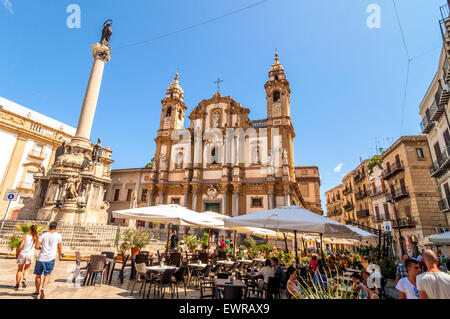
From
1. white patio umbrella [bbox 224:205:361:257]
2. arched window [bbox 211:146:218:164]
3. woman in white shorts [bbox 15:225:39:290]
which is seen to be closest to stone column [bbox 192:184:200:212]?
arched window [bbox 211:146:218:164]

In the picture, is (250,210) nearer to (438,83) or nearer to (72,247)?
(72,247)

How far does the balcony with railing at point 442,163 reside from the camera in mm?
15972

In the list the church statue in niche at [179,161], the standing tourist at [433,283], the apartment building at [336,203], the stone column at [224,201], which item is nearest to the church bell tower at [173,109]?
the church statue in niche at [179,161]

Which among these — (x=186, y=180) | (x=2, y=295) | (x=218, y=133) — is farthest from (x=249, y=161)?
(x=2, y=295)

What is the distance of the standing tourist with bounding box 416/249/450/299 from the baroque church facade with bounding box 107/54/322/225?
65.5 feet

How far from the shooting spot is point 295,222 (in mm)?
5977

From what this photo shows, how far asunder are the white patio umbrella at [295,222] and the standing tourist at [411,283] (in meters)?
2.16

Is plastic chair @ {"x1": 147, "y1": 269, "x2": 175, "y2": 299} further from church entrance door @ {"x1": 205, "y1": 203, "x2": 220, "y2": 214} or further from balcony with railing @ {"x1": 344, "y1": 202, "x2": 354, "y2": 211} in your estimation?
balcony with railing @ {"x1": 344, "y1": 202, "x2": 354, "y2": 211}

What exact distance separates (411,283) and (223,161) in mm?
22818

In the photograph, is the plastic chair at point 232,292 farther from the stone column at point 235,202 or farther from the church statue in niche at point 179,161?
the church statue in niche at point 179,161

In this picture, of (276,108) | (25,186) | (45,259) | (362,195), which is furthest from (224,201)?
(362,195)

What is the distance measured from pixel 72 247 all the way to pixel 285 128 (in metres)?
21.7

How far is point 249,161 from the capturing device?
25.6m

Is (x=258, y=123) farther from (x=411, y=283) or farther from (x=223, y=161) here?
(x=411, y=283)
